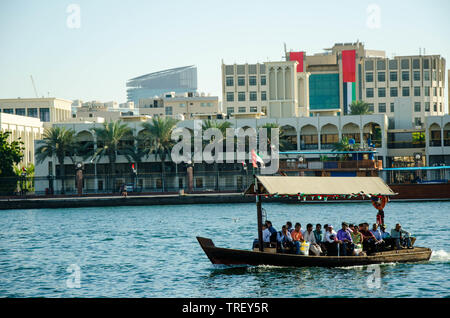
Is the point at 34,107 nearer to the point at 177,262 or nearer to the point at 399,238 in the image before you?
the point at 177,262

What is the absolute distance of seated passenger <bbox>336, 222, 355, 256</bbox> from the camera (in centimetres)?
2891

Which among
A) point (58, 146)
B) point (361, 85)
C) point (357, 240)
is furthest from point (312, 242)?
point (361, 85)

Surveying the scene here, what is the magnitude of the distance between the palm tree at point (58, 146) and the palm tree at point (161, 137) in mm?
10100

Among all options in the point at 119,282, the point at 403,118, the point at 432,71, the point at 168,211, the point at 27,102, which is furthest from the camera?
the point at 27,102

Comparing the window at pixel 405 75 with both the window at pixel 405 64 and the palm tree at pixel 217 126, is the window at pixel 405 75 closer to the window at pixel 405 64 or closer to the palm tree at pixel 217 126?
the window at pixel 405 64

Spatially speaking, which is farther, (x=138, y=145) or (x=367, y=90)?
(x=367, y=90)

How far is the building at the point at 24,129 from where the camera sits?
361 feet

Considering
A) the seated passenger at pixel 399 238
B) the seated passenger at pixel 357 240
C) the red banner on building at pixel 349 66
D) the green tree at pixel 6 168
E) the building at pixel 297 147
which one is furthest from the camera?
the red banner on building at pixel 349 66

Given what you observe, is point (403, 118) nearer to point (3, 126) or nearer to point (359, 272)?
point (3, 126)

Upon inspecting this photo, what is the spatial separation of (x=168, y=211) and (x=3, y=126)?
48.9 meters

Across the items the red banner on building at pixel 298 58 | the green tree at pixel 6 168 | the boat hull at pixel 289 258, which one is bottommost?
the boat hull at pixel 289 258

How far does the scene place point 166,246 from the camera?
40.1 m

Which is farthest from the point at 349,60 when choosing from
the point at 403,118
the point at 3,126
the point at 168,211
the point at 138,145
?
the point at 168,211

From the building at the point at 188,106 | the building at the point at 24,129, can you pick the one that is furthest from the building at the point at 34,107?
the building at the point at 188,106
